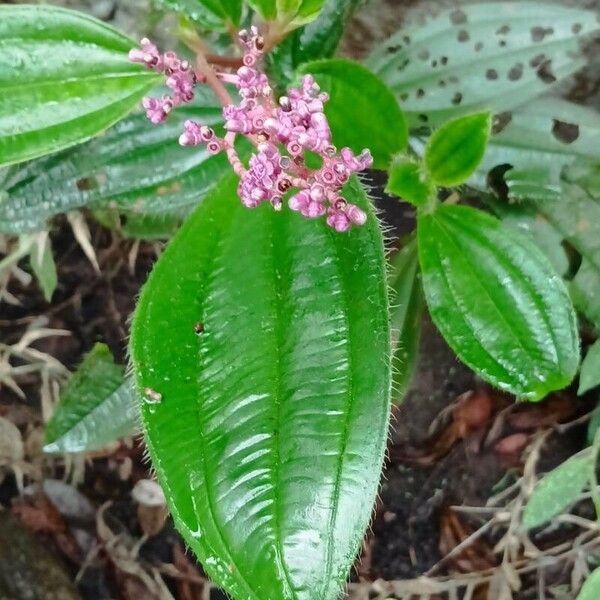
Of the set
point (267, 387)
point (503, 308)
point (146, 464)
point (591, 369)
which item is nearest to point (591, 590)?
point (591, 369)

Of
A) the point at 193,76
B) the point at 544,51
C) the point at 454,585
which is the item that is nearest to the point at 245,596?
the point at 193,76

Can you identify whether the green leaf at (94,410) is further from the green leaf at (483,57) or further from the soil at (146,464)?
the green leaf at (483,57)

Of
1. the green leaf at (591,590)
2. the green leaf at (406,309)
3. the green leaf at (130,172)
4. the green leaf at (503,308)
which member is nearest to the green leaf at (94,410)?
the green leaf at (130,172)

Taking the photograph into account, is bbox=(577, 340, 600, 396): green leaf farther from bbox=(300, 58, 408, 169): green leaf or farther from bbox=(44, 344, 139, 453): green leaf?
bbox=(44, 344, 139, 453): green leaf

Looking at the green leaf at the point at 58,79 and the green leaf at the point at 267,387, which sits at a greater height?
the green leaf at the point at 58,79

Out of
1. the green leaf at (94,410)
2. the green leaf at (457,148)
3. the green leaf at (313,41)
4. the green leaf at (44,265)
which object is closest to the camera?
the green leaf at (457,148)

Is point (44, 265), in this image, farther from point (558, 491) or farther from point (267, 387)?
point (558, 491)
